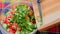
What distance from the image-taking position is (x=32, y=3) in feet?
4.87

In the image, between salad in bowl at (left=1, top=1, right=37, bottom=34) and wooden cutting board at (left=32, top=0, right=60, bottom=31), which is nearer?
wooden cutting board at (left=32, top=0, right=60, bottom=31)

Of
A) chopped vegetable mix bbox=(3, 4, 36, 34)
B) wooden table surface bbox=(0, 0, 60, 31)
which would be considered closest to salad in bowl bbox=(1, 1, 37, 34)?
chopped vegetable mix bbox=(3, 4, 36, 34)

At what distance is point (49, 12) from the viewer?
1332 millimetres

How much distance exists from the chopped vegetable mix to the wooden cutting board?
10 centimetres

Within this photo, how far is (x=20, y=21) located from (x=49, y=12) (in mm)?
277

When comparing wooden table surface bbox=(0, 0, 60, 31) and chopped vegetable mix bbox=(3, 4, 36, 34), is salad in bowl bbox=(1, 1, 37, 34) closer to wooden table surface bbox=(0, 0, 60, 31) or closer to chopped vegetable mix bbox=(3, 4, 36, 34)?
chopped vegetable mix bbox=(3, 4, 36, 34)

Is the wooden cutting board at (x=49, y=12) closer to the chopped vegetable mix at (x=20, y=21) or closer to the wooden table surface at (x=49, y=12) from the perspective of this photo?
the wooden table surface at (x=49, y=12)

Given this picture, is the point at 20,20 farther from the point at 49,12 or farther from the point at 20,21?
the point at 49,12

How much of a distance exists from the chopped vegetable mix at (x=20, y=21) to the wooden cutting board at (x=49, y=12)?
0.34 ft

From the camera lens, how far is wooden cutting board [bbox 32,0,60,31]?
127cm

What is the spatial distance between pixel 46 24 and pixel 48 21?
0.03 m

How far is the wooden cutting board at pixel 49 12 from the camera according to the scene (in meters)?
1.27

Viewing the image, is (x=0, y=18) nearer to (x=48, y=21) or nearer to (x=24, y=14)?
(x=24, y=14)

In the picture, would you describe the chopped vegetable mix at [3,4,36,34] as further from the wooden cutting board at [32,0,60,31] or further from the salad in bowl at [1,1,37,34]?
the wooden cutting board at [32,0,60,31]
